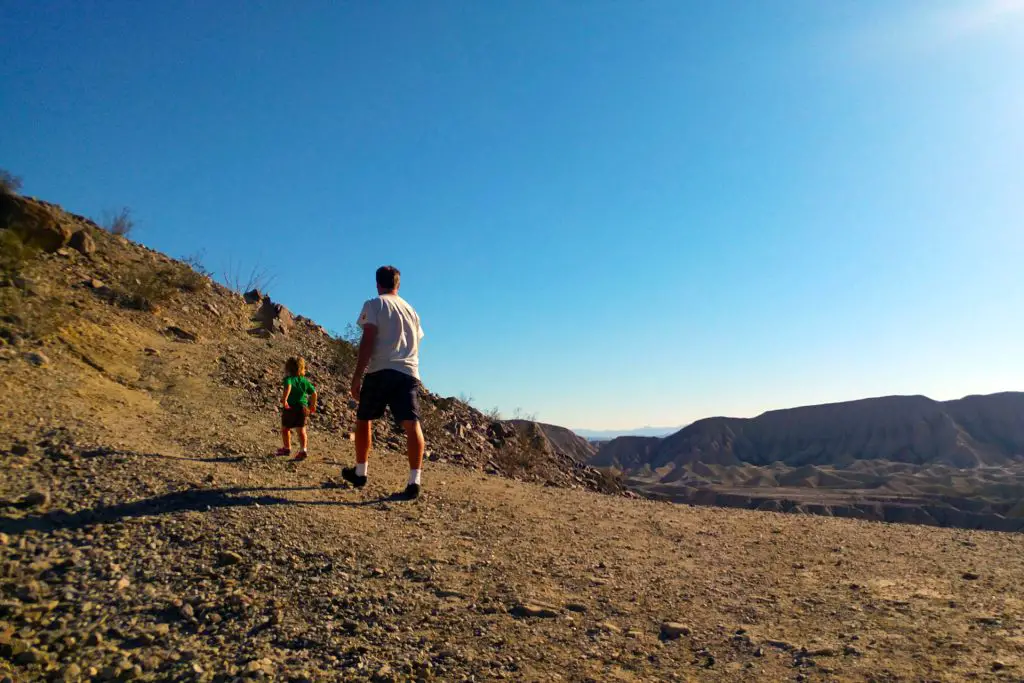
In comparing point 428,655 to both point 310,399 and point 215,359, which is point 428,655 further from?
point 215,359

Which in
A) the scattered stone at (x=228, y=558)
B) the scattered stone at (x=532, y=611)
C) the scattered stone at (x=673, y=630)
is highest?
the scattered stone at (x=228, y=558)

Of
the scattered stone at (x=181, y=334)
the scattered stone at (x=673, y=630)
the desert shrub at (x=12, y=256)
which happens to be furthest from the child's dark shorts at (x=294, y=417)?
the scattered stone at (x=673, y=630)

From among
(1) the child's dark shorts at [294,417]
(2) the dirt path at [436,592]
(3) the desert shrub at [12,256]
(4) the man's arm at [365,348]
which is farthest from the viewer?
(3) the desert shrub at [12,256]

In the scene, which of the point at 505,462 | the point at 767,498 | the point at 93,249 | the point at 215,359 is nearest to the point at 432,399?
the point at 505,462

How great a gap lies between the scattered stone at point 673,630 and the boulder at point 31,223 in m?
9.06

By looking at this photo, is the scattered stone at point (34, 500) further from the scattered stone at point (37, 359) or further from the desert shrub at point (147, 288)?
the desert shrub at point (147, 288)

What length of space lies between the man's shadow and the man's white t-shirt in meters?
1.04

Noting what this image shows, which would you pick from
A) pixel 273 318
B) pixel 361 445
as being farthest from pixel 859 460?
pixel 361 445

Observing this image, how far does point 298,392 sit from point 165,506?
2.47 meters

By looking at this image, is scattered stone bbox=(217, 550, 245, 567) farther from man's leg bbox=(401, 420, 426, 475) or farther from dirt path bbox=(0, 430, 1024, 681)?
man's leg bbox=(401, 420, 426, 475)

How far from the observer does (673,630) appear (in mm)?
3248

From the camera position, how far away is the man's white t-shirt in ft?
16.2

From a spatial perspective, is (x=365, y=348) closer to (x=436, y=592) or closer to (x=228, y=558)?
(x=228, y=558)

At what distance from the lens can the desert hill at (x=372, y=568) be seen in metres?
2.67
